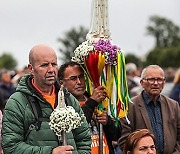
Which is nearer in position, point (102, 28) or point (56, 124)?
point (56, 124)

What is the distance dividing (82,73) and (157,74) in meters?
1.16

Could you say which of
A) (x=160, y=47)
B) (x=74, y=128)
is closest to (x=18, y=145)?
(x=74, y=128)

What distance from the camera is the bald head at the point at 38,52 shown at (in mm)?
4953

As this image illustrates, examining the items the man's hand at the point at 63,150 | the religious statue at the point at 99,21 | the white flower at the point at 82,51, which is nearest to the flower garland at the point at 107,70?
the white flower at the point at 82,51

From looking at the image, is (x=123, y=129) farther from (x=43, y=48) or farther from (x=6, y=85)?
(x=6, y=85)

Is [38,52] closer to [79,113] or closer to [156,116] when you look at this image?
[79,113]

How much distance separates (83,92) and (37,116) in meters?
1.21

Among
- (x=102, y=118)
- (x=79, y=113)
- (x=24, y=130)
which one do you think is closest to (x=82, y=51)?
(x=102, y=118)

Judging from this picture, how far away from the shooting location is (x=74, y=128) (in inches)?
189

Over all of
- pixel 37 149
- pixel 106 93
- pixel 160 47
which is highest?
pixel 160 47

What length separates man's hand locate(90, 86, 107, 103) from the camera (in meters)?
5.74

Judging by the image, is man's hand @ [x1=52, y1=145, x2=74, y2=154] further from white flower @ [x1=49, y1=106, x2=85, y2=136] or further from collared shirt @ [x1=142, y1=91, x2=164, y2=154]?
collared shirt @ [x1=142, y1=91, x2=164, y2=154]

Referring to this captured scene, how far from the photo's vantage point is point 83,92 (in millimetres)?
5988

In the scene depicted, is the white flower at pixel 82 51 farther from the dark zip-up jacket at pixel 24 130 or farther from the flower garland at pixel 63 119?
the flower garland at pixel 63 119
